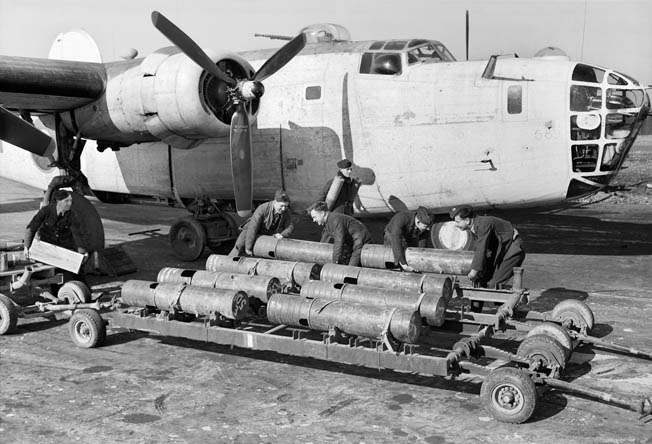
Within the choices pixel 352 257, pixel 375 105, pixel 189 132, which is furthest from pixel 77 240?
pixel 375 105

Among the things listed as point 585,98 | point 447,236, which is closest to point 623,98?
point 585,98

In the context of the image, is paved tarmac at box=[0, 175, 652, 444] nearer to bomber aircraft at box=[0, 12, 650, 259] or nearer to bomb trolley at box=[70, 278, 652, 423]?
bomb trolley at box=[70, 278, 652, 423]

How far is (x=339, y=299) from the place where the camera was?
8336 millimetres

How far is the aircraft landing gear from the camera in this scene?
48.3ft

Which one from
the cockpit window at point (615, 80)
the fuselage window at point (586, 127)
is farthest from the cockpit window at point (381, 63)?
the cockpit window at point (615, 80)

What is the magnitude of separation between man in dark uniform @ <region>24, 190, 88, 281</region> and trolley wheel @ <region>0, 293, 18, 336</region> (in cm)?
153

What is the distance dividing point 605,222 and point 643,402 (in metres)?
15.2

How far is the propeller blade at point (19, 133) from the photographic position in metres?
12.0

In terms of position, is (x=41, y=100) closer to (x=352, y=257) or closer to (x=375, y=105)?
(x=375, y=105)

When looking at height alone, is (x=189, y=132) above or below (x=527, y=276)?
above

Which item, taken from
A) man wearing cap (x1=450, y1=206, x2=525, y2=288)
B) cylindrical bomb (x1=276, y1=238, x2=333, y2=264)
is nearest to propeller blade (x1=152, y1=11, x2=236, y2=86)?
cylindrical bomb (x1=276, y1=238, x2=333, y2=264)

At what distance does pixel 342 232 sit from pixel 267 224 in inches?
66.8

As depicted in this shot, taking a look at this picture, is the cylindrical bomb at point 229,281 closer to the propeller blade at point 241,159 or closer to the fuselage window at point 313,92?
the propeller blade at point 241,159

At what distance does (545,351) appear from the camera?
7.27 meters
